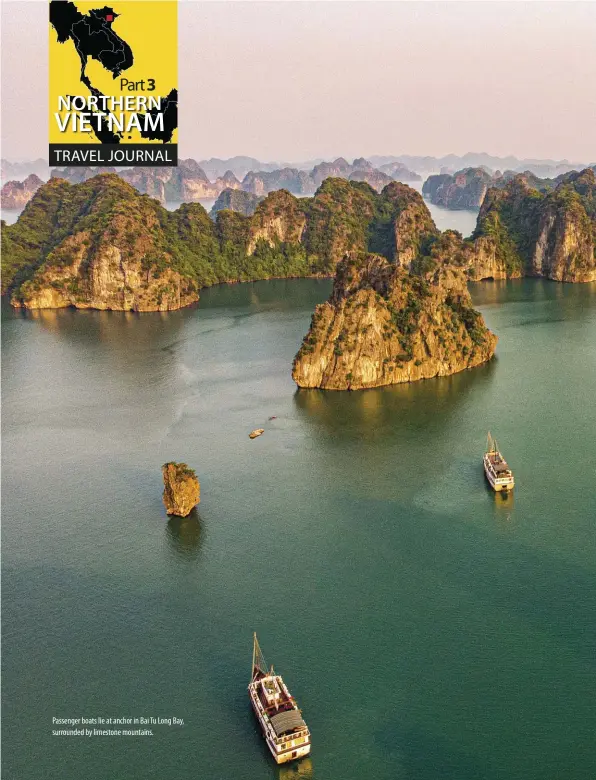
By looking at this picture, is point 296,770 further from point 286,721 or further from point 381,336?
point 381,336

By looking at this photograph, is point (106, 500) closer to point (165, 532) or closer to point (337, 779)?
point (165, 532)

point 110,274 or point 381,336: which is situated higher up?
point 110,274

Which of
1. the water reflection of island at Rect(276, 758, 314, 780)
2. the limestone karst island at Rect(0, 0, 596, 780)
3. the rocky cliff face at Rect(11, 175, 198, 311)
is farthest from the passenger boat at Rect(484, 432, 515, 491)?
the rocky cliff face at Rect(11, 175, 198, 311)

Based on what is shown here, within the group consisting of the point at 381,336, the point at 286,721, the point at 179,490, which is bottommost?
the point at 286,721

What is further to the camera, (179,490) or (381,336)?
(381,336)

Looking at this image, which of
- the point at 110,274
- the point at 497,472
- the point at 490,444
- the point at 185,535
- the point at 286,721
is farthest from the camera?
the point at 110,274

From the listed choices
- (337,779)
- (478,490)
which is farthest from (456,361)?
(337,779)

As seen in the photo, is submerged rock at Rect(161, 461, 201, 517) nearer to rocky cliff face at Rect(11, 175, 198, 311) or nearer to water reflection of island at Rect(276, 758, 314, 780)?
water reflection of island at Rect(276, 758, 314, 780)

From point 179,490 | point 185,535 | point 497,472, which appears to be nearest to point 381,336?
point 497,472
